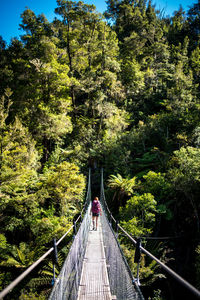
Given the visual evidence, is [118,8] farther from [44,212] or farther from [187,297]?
[187,297]

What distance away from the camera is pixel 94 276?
253 cm

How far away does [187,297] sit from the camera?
5.66 meters

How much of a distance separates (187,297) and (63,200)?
18.5ft

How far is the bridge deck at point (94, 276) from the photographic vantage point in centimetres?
210

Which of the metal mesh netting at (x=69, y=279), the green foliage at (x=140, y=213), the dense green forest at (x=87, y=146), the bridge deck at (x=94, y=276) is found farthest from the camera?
the green foliage at (x=140, y=213)

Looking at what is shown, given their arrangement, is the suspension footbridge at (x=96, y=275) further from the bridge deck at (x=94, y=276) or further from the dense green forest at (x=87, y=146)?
the dense green forest at (x=87, y=146)

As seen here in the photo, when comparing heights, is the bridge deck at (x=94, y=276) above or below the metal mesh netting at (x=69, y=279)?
below

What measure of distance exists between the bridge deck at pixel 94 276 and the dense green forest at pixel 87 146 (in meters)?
1.71

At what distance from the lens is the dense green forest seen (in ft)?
17.7

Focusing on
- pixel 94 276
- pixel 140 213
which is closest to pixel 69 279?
pixel 94 276

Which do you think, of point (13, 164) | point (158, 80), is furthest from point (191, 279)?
point (158, 80)

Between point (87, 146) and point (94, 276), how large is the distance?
9624 millimetres

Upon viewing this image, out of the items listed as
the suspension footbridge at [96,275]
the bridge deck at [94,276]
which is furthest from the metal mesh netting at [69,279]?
the bridge deck at [94,276]

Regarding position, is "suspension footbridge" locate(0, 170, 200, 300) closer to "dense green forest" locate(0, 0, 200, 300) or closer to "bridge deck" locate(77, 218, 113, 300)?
"bridge deck" locate(77, 218, 113, 300)
